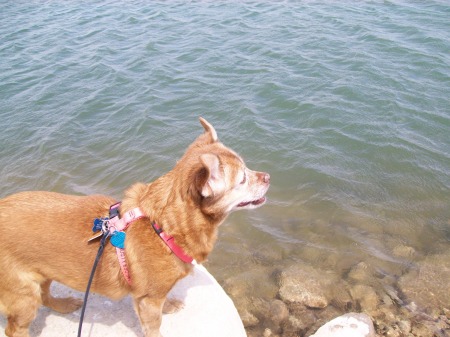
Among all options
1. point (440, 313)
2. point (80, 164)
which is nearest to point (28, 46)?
point (80, 164)

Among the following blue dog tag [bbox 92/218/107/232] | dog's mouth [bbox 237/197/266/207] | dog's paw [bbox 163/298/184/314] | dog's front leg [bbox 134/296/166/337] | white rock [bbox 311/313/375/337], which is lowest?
white rock [bbox 311/313/375/337]

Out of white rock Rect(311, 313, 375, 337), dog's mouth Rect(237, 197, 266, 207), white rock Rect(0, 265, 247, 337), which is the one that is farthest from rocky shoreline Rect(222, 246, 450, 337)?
dog's mouth Rect(237, 197, 266, 207)

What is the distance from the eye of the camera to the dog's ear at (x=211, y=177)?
11.5 ft

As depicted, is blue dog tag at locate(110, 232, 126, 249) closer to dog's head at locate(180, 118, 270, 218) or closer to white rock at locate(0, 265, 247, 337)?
dog's head at locate(180, 118, 270, 218)

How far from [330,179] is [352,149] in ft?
3.70

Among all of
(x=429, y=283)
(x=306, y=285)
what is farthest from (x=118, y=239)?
(x=429, y=283)

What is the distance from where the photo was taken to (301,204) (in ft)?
26.0

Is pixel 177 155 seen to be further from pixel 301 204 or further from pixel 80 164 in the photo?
pixel 301 204

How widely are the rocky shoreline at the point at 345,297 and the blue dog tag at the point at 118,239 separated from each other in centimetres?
279

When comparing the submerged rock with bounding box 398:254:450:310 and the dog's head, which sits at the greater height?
the dog's head

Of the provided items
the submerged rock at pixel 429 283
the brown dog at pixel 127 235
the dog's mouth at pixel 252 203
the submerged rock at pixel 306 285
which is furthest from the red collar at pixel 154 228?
the submerged rock at pixel 429 283

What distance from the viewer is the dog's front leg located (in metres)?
4.09

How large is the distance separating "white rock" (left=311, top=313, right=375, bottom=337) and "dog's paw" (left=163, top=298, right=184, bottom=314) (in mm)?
1854

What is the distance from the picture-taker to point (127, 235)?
3.91 meters
